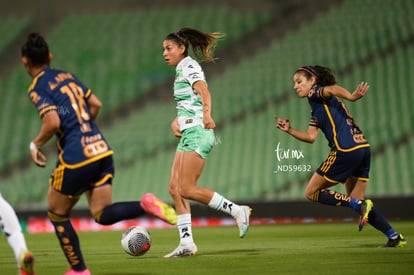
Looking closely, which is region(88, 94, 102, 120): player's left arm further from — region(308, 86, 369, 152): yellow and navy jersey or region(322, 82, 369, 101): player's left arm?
region(308, 86, 369, 152): yellow and navy jersey

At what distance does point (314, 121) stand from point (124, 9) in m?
16.9

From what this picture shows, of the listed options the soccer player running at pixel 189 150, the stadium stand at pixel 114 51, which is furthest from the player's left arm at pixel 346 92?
the stadium stand at pixel 114 51

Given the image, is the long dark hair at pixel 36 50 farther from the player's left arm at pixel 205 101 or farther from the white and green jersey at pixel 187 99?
the white and green jersey at pixel 187 99

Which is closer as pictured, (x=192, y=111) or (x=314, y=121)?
(x=192, y=111)

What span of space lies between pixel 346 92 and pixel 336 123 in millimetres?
669

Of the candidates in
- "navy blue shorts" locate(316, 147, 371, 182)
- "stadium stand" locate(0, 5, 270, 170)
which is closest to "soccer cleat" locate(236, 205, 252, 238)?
"navy blue shorts" locate(316, 147, 371, 182)

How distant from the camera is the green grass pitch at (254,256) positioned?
252 inches

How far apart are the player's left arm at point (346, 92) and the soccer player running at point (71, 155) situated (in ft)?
9.54

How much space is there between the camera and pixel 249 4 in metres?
23.9

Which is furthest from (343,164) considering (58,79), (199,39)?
(58,79)

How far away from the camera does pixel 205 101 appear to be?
24.6ft

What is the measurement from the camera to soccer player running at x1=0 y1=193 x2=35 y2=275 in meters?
5.52

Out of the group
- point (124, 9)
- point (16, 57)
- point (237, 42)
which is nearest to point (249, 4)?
point (237, 42)

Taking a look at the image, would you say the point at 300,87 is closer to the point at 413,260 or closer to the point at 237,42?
the point at 413,260
